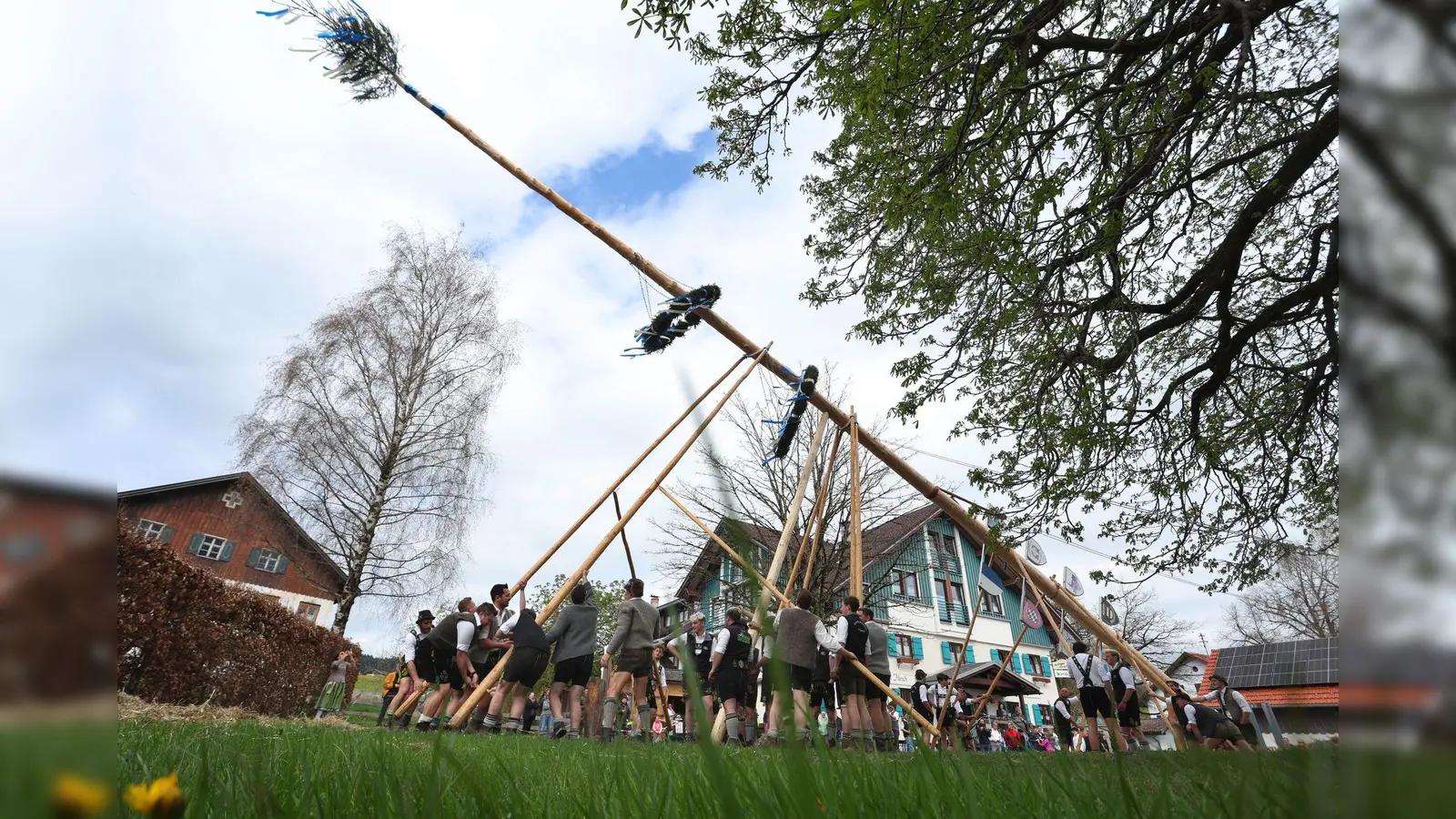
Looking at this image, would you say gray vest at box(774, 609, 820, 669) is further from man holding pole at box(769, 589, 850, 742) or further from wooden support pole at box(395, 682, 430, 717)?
wooden support pole at box(395, 682, 430, 717)

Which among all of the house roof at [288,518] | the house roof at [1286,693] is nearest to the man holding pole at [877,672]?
the house roof at [288,518]

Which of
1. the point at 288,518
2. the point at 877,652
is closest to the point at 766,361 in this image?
the point at 877,652

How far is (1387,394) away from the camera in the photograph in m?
0.26

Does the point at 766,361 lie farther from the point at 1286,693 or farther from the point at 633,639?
the point at 1286,693

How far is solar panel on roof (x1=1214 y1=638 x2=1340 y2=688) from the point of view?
2452 cm

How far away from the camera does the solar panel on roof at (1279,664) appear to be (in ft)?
80.4

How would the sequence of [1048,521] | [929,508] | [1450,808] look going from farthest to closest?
[929,508], [1048,521], [1450,808]

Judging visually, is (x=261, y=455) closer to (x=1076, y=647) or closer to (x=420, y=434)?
(x=420, y=434)

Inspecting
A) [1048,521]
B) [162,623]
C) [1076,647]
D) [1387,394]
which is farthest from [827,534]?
[1387,394]

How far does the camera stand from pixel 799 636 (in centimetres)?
834

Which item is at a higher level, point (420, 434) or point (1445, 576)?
point (420, 434)

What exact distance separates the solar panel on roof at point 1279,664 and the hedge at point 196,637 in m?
26.7

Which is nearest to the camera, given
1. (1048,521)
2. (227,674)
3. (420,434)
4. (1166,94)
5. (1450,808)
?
(1450,808)

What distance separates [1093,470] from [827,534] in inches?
598
